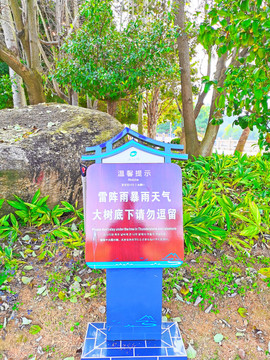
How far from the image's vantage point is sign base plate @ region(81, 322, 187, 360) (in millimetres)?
1986

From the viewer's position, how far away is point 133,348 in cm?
205

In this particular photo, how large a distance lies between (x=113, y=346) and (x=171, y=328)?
0.53 meters

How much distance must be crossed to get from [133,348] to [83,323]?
1.85 feet

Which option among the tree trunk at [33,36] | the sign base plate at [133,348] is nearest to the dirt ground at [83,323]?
the sign base plate at [133,348]

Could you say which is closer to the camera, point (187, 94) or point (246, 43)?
point (246, 43)

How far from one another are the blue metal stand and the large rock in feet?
5.94

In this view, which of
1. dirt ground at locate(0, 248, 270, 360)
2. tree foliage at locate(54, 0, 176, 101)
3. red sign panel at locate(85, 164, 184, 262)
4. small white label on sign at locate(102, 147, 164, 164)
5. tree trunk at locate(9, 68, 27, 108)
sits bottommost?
dirt ground at locate(0, 248, 270, 360)

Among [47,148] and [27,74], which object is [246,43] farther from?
[27,74]

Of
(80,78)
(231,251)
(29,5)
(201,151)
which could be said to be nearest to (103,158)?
(231,251)

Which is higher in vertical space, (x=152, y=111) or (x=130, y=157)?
(x=130, y=157)

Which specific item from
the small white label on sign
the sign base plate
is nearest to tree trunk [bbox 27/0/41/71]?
the small white label on sign

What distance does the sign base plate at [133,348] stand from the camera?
1.99 meters

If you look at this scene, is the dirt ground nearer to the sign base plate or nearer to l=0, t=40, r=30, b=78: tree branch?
the sign base plate

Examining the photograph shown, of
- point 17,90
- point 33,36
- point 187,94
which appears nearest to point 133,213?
point 187,94
